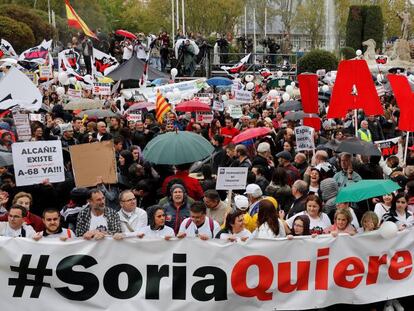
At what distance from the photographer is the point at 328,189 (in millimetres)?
10344

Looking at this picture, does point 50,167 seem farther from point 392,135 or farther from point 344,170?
point 392,135

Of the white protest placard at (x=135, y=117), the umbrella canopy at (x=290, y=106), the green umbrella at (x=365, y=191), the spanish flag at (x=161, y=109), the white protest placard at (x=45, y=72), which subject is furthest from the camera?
the white protest placard at (x=45, y=72)

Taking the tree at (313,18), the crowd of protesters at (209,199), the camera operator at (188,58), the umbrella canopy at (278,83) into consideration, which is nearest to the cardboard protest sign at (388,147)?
the crowd of protesters at (209,199)

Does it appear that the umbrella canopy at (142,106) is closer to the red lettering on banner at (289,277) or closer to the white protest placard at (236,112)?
the white protest placard at (236,112)

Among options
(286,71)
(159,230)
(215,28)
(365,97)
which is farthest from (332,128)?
(215,28)

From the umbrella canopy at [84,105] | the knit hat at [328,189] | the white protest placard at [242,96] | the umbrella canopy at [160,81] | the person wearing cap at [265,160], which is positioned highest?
the knit hat at [328,189]

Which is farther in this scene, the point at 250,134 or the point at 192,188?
the point at 250,134

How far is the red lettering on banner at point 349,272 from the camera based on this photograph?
8.11 meters

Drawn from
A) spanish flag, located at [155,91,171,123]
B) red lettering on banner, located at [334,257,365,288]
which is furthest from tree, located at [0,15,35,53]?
red lettering on banner, located at [334,257,365,288]

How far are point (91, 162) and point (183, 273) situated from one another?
2.51 m

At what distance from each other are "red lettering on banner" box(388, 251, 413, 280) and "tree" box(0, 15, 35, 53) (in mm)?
30809

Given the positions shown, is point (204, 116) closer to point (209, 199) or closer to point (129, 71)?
point (129, 71)

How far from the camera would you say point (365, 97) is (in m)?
12.7

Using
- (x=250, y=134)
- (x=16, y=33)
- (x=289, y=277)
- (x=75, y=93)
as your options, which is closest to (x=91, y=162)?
(x=289, y=277)
